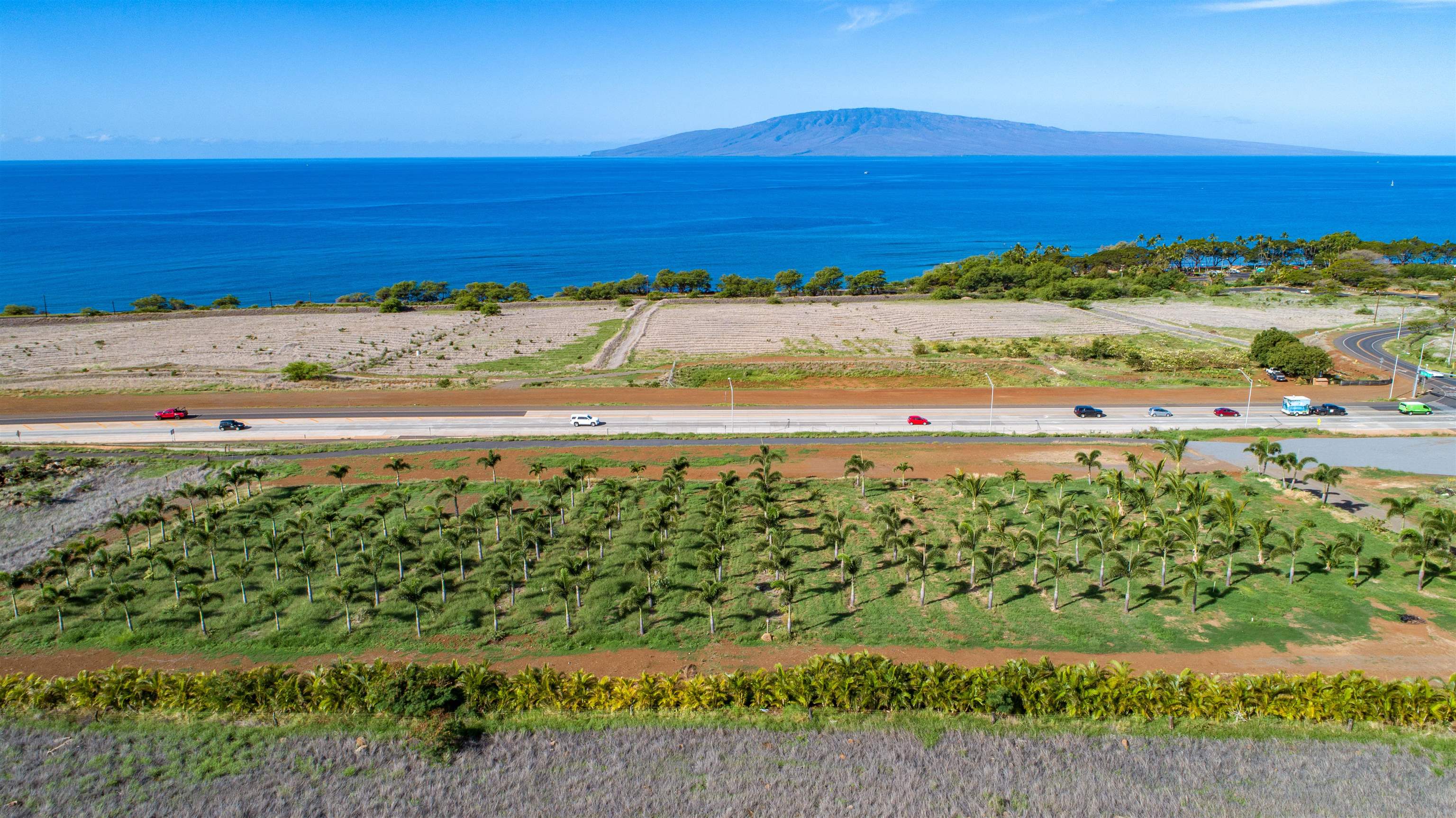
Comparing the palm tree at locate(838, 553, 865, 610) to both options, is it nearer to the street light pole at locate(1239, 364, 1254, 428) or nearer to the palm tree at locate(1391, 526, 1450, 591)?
the palm tree at locate(1391, 526, 1450, 591)

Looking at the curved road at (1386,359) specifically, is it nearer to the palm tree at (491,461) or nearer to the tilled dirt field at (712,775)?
the tilled dirt field at (712,775)

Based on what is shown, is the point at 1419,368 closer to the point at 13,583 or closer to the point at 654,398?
the point at 654,398

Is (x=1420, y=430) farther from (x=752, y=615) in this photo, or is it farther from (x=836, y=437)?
(x=752, y=615)

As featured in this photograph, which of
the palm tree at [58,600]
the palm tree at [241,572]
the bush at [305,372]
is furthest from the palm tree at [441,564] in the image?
the bush at [305,372]

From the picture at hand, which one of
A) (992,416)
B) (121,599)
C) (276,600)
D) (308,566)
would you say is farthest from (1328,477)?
(121,599)

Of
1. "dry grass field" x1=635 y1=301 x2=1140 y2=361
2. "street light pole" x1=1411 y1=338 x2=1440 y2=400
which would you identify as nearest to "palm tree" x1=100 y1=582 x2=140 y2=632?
"dry grass field" x1=635 y1=301 x2=1140 y2=361
